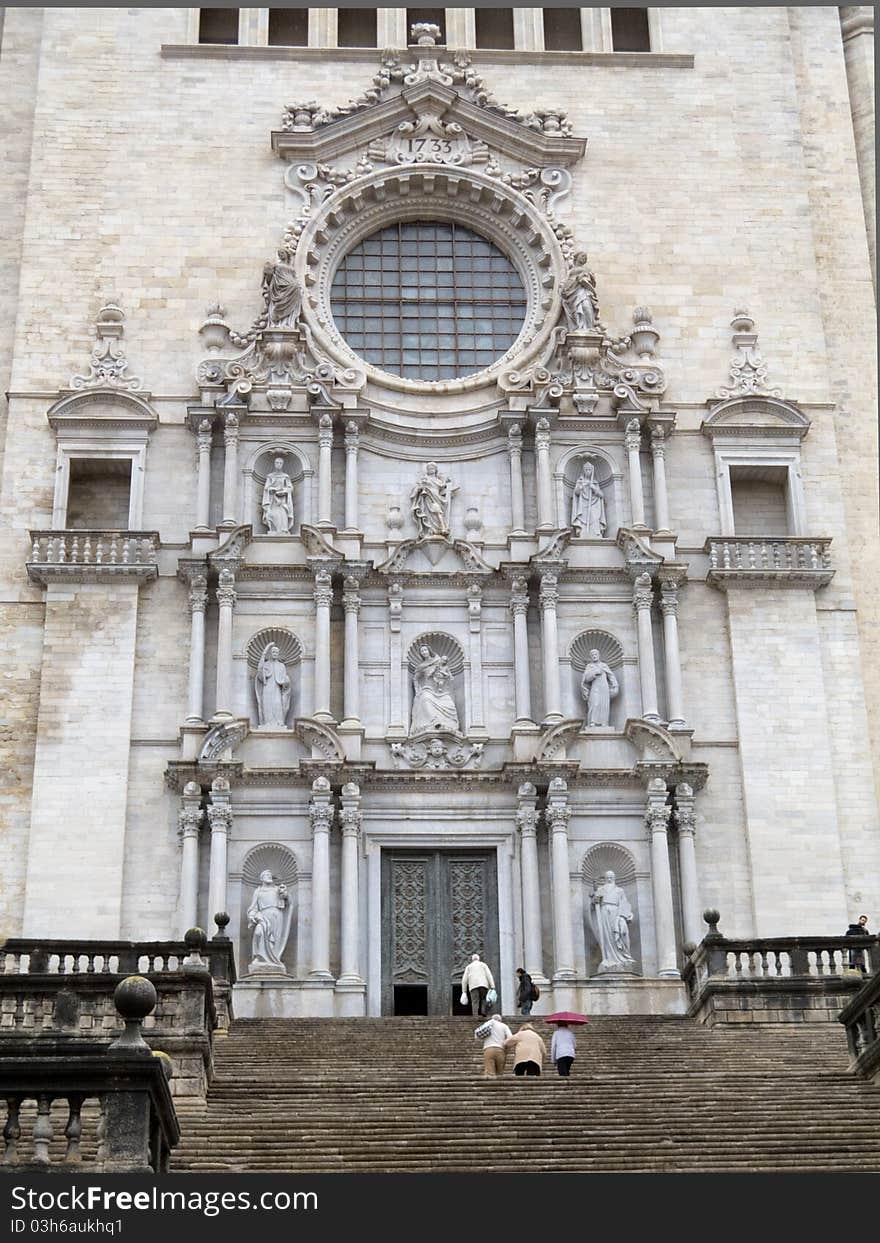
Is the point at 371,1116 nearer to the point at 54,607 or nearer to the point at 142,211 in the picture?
the point at 54,607

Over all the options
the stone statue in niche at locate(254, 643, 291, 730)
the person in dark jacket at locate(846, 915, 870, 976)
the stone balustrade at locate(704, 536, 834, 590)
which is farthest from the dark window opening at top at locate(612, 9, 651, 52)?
the person in dark jacket at locate(846, 915, 870, 976)

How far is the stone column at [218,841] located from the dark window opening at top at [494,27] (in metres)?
14.2

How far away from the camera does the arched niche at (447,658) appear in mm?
29391

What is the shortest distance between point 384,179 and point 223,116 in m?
3.00

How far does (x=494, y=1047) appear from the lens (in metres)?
20.3

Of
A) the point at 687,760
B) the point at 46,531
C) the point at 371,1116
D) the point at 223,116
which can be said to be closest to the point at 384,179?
the point at 223,116

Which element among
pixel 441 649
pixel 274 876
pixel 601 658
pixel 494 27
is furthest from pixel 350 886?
pixel 494 27

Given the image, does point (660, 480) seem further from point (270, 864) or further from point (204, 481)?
point (270, 864)

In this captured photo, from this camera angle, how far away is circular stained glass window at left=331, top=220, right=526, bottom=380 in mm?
31984

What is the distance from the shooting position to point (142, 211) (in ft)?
106

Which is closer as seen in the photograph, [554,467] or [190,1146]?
[190,1146]

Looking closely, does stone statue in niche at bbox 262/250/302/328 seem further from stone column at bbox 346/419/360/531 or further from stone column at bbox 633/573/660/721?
stone column at bbox 633/573/660/721

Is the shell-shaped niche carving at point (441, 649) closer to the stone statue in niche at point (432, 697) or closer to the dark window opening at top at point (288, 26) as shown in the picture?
the stone statue in niche at point (432, 697)

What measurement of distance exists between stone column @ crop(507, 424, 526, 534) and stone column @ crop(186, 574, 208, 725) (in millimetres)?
4588
